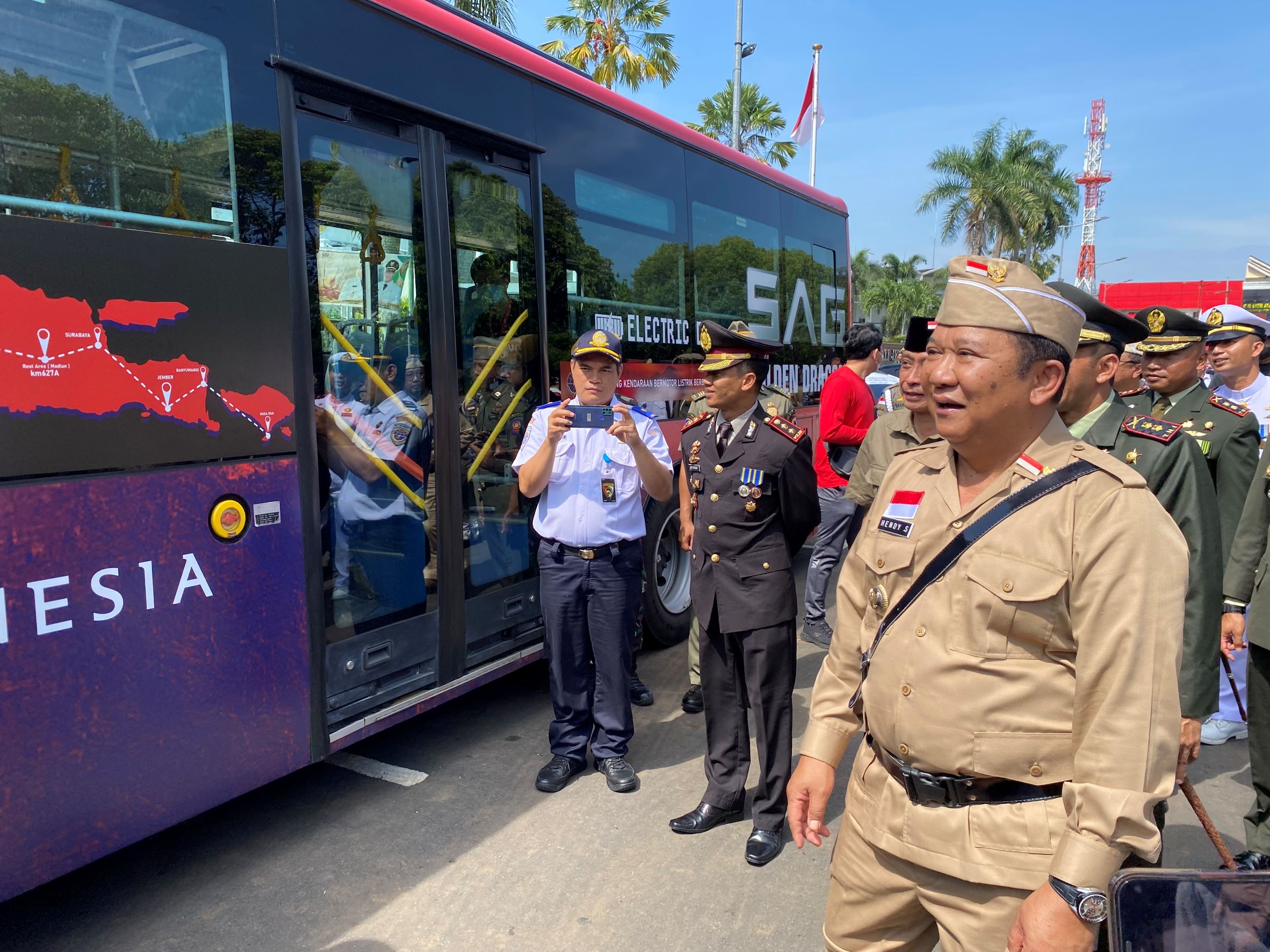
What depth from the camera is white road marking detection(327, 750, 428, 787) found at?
12.6 ft

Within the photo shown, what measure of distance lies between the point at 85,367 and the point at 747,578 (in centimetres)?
229

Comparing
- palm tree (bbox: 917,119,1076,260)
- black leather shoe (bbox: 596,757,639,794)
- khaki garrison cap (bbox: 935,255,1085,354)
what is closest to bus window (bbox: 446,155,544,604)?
black leather shoe (bbox: 596,757,639,794)

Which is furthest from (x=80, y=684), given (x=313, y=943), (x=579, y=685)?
(x=579, y=685)

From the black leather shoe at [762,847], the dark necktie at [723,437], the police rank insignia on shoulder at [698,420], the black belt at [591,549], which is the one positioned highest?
the police rank insignia on shoulder at [698,420]

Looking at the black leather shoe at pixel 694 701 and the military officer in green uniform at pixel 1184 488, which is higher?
the military officer in green uniform at pixel 1184 488

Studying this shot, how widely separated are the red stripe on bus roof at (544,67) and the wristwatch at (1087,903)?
367cm

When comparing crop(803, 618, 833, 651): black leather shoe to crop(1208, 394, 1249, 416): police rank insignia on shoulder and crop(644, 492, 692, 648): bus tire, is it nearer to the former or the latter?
crop(644, 492, 692, 648): bus tire

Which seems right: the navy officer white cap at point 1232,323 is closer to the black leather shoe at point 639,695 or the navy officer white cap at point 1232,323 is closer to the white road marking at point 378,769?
the black leather shoe at point 639,695

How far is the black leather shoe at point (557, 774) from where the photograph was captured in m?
3.74

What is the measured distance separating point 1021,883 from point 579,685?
2.54 meters

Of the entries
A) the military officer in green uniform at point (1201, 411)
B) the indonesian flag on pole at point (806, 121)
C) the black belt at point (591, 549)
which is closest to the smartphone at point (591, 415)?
the black belt at point (591, 549)

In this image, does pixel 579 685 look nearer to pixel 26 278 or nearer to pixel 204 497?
pixel 204 497

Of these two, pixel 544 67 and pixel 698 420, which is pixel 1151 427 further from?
pixel 544 67

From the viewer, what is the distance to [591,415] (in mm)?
3566
